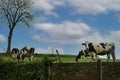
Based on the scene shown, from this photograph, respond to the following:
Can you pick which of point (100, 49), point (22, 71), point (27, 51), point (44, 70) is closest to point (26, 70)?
point (22, 71)

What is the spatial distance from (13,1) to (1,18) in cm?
486

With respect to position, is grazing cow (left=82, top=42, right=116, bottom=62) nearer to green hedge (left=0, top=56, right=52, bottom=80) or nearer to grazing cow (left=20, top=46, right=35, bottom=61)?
grazing cow (left=20, top=46, right=35, bottom=61)

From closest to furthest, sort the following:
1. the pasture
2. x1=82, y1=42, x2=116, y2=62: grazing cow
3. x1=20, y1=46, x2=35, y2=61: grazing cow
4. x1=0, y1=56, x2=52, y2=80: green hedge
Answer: the pasture < x1=0, y1=56, x2=52, y2=80: green hedge < x1=82, y1=42, x2=116, y2=62: grazing cow < x1=20, y1=46, x2=35, y2=61: grazing cow

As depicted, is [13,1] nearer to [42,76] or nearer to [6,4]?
[6,4]

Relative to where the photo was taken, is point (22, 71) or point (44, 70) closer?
point (44, 70)

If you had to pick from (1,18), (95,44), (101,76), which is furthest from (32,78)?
(1,18)

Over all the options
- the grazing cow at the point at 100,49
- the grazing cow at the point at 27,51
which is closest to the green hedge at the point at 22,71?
the grazing cow at the point at 100,49

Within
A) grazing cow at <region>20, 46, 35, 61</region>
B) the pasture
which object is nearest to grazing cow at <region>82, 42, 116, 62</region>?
grazing cow at <region>20, 46, 35, 61</region>

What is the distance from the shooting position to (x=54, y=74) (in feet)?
92.6

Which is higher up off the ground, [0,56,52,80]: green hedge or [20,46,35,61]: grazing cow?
[20,46,35,61]: grazing cow

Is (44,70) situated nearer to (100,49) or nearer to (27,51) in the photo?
(100,49)

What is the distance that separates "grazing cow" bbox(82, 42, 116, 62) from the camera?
44.4 meters

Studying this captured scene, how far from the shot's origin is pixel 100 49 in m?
44.8

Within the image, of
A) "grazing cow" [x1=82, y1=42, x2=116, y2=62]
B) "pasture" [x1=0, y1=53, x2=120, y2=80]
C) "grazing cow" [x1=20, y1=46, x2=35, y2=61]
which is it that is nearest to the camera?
"pasture" [x1=0, y1=53, x2=120, y2=80]
